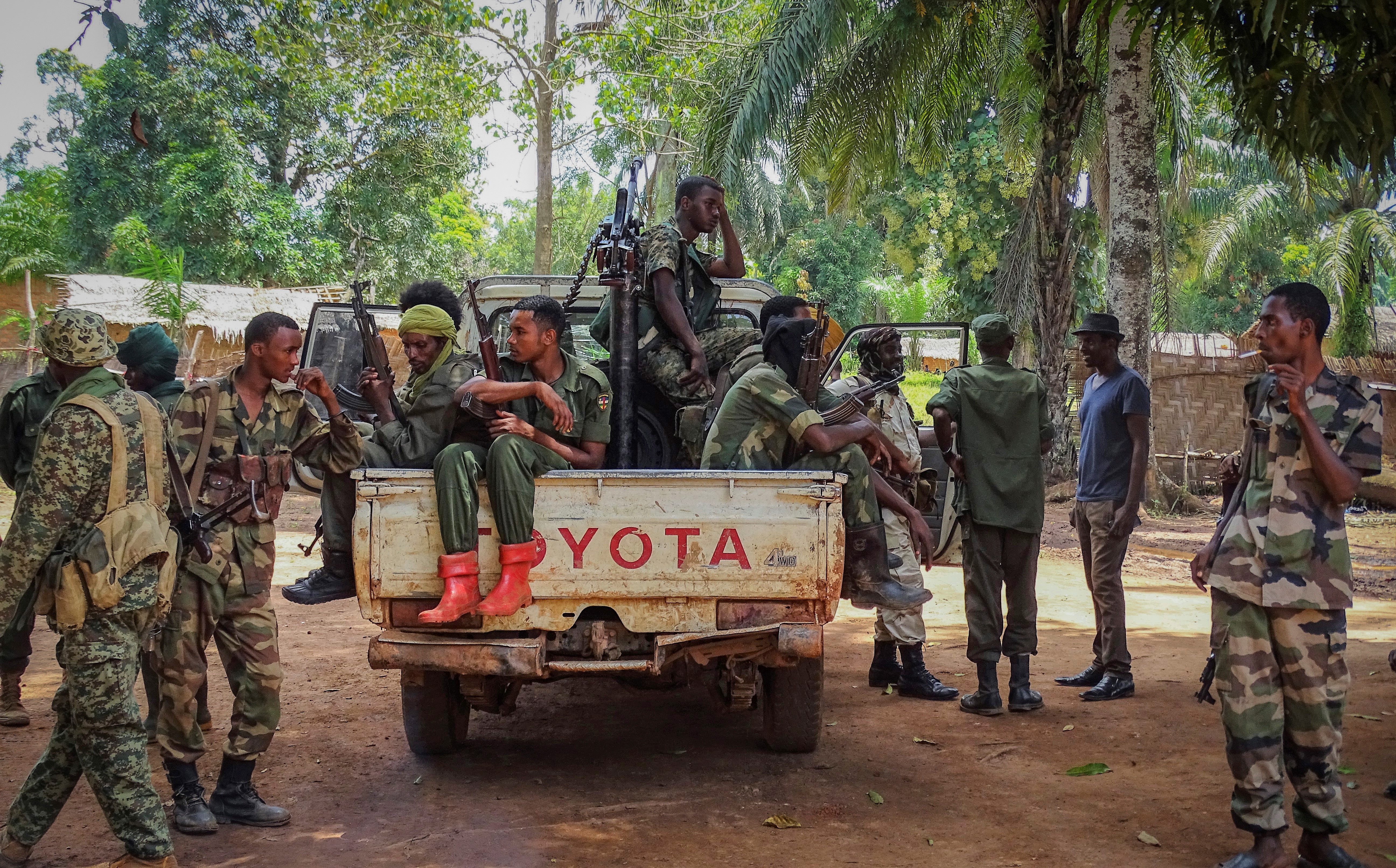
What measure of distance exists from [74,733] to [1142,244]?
31.1 feet

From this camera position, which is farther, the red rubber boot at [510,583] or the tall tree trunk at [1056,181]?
the tall tree trunk at [1056,181]

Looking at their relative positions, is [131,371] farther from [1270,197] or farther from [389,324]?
[1270,197]

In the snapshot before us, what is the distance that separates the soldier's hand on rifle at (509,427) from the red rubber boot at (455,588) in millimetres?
473

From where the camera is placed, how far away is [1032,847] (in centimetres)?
397

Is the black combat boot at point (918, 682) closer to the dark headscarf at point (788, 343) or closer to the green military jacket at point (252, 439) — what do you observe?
the dark headscarf at point (788, 343)

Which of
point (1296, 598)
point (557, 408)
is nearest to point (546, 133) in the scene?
point (557, 408)

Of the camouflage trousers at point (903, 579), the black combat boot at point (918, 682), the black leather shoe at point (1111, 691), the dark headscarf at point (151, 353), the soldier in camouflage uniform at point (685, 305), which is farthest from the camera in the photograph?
the black combat boot at point (918, 682)

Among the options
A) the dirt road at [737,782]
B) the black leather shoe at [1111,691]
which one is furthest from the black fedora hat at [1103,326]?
the dirt road at [737,782]

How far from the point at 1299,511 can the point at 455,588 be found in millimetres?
2783

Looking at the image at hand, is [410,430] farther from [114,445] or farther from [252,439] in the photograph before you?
[114,445]

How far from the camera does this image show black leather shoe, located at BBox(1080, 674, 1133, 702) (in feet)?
19.8

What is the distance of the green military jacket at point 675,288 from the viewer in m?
5.70

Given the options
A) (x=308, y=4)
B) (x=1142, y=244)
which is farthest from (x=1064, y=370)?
(x=308, y=4)

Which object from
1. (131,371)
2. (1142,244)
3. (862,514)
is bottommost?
(862,514)
